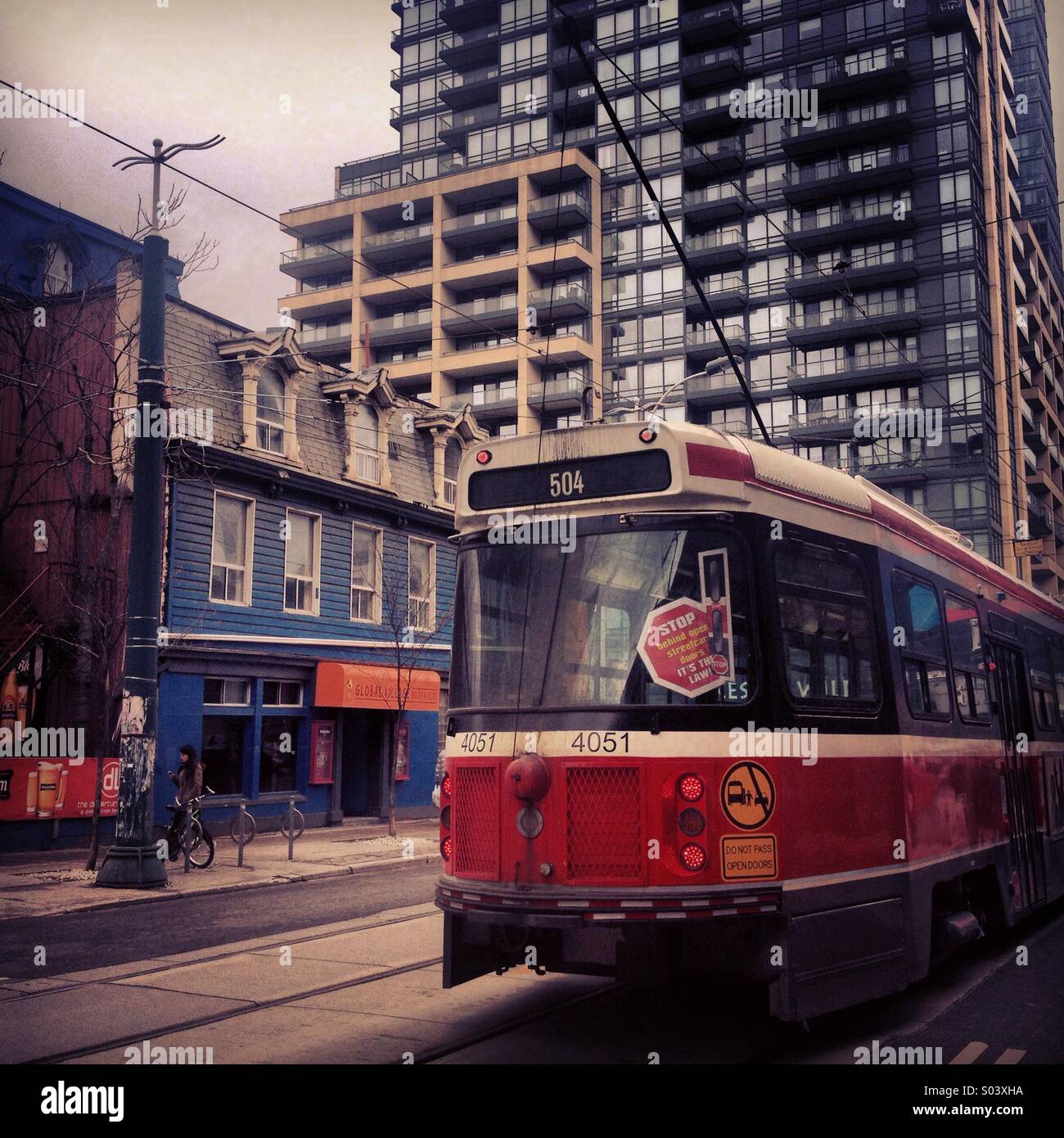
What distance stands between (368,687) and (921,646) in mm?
19255

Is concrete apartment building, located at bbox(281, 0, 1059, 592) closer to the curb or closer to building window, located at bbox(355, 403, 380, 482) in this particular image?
building window, located at bbox(355, 403, 380, 482)

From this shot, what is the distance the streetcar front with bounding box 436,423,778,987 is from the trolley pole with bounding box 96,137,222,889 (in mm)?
9671

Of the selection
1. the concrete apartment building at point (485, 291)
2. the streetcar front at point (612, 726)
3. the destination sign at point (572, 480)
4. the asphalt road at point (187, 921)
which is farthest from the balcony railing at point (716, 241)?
the streetcar front at point (612, 726)

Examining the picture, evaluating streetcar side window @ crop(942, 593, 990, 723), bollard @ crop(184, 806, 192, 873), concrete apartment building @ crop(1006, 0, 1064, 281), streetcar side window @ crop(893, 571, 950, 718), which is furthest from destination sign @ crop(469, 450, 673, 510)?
concrete apartment building @ crop(1006, 0, 1064, 281)

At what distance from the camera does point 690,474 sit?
264 inches

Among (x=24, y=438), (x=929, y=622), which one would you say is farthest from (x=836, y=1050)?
(x=24, y=438)

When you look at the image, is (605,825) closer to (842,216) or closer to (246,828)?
(246,828)

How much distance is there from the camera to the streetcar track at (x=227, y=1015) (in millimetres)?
6711

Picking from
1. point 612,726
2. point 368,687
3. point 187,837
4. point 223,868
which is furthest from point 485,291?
point 612,726

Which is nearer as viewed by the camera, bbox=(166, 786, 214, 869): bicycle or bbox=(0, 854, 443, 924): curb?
bbox=(0, 854, 443, 924): curb

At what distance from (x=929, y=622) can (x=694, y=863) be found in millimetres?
3246

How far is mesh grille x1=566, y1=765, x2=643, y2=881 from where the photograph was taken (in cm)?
631

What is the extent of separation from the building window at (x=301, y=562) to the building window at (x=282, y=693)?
1.55 meters
